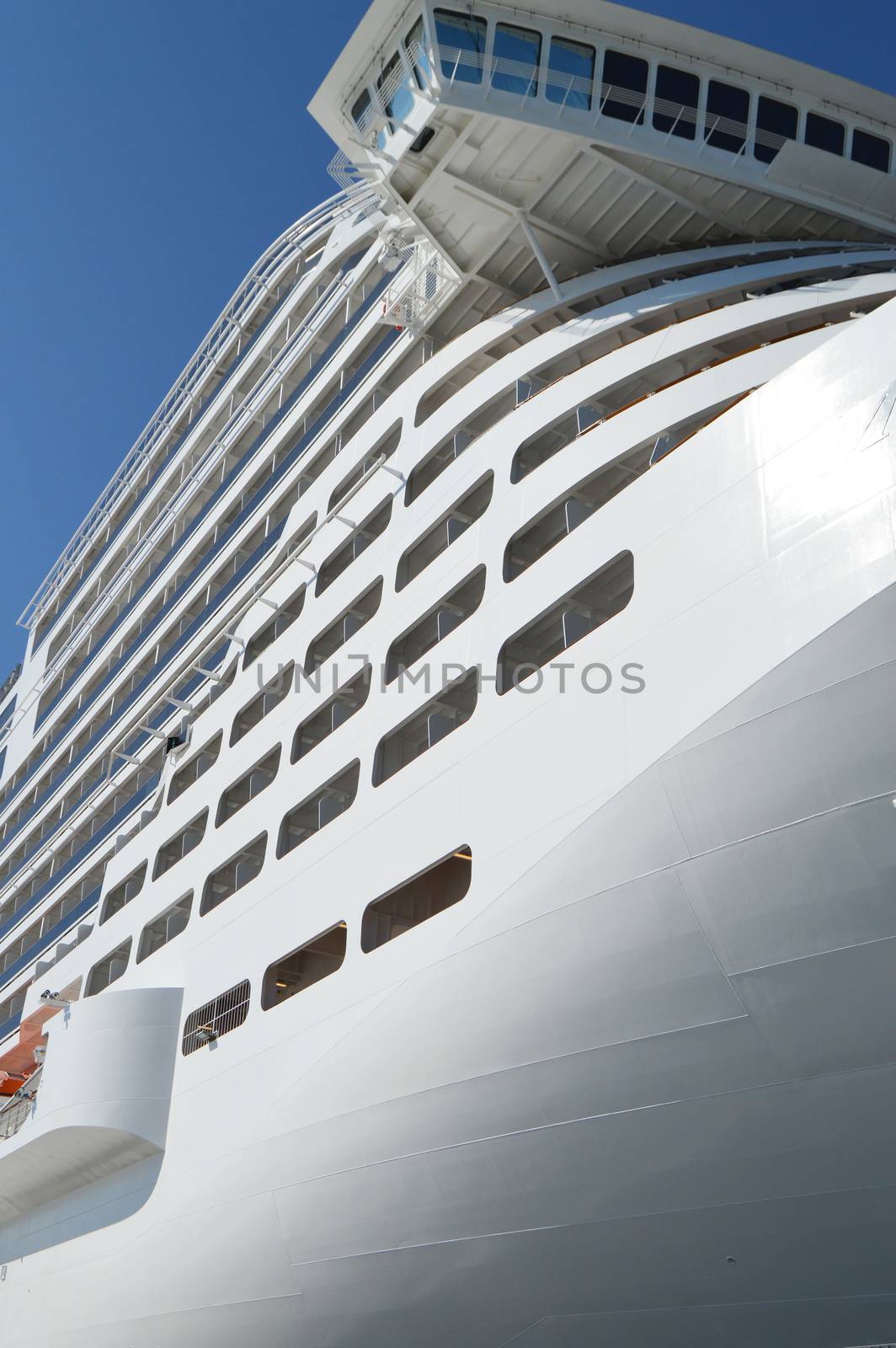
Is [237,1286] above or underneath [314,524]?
underneath

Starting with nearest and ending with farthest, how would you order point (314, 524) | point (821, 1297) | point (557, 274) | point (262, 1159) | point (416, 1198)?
point (821, 1297)
point (416, 1198)
point (262, 1159)
point (557, 274)
point (314, 524)

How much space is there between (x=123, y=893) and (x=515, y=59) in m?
12.9

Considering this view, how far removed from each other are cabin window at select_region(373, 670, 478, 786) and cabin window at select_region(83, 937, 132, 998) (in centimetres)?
738

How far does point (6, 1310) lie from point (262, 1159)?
8.47m

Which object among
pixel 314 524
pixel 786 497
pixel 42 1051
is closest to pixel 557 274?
pixel 314 524

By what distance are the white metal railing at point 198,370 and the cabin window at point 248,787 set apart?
13416 mm

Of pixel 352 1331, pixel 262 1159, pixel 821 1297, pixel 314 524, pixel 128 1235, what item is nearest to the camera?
pixel 821 1297

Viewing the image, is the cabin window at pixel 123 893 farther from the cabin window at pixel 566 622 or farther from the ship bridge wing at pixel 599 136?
the ship bridge wing at pixel 599 136

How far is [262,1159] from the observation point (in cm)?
973

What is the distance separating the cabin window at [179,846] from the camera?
15.2 metres

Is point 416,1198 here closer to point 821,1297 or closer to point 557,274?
point 821,1297

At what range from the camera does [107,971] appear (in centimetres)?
1744

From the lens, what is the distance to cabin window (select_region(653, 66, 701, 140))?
13305mm

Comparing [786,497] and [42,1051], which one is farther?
[42,1051]
